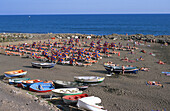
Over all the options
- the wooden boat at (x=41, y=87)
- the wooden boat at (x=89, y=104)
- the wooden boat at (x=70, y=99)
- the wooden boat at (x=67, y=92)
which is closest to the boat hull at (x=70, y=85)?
the wooden boat at (x=41, y=87)

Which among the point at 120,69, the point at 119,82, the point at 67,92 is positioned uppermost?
the point at 120,69

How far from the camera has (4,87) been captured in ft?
47.4

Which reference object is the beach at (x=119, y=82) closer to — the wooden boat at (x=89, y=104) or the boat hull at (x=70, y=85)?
the boat hull at (x=70, y=85)

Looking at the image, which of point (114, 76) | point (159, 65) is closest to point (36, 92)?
point (114, 76)

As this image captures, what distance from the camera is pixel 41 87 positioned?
1534cm

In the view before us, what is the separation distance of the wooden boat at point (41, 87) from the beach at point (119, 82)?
86 centimetres

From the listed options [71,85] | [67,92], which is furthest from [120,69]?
[67,92]

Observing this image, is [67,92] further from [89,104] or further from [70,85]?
[89,104]

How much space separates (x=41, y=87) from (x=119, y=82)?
21.7 feet

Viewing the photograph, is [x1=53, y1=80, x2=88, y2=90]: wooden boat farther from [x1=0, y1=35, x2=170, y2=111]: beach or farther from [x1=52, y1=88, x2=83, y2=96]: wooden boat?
[x1=52, y1=88, x2=83, y2=96]: wooden boat

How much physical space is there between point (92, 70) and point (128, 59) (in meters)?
6.81

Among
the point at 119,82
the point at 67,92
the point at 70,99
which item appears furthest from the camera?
the point at 119,82

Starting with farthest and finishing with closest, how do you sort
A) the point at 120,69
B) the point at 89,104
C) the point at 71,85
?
the point at 120,69, the point at 71,85, the point at 89,104

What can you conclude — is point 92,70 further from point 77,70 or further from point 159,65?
point 159,65
